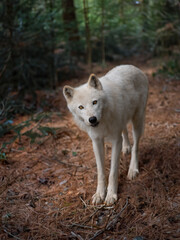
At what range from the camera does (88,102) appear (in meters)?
2.98

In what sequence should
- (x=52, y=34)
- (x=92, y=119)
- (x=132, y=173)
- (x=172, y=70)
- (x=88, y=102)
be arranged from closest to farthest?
(x=92, y=119) → (x=88, y=102) → (x=132, y=173) → (x=52, y=34) → (x=172, y=70)

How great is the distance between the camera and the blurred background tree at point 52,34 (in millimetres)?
6316

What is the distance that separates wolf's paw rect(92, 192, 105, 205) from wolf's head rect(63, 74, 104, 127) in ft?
3.97

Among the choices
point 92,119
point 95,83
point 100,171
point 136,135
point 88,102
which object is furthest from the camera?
point 136,135

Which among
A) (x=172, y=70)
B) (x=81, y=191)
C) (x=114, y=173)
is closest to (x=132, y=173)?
(x=114, y=173)

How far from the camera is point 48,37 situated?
801 cm

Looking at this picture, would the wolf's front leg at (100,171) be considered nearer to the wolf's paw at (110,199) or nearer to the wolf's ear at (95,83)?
the wolf's paw at (110,199)

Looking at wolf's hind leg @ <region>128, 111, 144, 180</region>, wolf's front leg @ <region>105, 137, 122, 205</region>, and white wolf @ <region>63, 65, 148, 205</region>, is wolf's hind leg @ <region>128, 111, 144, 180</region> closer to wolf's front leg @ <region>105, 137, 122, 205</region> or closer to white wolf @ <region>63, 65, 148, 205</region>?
white wolf @ <region>63, 65, 148, 205</region>

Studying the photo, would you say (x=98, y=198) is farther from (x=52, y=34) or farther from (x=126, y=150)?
(x=52, y=34)

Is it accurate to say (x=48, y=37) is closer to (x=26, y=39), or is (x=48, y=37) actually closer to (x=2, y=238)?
(x=26, y=39)

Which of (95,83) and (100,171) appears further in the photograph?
(100,171)

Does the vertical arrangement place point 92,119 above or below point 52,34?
above

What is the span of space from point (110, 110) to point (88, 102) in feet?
1.30

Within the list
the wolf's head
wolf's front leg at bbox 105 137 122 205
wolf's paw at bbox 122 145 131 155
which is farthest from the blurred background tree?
wolf's front leg at bbox 105 137 122 205
